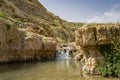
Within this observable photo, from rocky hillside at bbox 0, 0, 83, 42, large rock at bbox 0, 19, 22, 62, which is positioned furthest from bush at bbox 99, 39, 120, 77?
rocky hillside at bbox 0, 0, 83, 42

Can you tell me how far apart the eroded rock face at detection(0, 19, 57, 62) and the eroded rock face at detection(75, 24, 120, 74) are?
58.7 feet

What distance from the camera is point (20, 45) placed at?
1688 inches

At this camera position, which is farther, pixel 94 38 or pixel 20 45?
pixel 20 45

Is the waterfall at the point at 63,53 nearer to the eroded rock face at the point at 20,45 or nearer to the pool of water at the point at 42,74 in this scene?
the eroded rock face at the point at 20,45

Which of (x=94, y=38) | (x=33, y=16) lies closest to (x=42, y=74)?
(x=94, y=38)

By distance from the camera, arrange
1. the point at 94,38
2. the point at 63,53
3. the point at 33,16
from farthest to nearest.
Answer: the point at 33,16
the point at 63,53
the point at 94,38

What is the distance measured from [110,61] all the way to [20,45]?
2369 centimetres

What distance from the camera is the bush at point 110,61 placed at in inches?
827

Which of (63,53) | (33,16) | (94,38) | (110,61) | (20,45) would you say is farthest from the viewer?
(33,16)

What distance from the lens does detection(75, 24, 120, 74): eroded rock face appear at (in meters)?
21.8

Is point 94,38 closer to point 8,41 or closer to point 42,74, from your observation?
point 42,74

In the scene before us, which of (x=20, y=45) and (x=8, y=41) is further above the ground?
(x=8, y=41)

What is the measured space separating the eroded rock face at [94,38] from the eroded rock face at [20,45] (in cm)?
1790

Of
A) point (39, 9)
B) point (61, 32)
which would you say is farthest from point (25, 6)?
point (61, 32)
